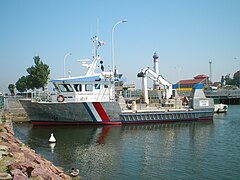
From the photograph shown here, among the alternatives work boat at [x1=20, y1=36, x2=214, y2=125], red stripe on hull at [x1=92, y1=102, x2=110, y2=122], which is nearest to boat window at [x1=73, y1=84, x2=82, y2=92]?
work boat at [x1=20, y1=36, x2=214, y2=125]

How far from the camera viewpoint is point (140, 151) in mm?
15930

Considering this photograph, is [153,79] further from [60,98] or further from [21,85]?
[21,85]

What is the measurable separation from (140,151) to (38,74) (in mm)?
40409

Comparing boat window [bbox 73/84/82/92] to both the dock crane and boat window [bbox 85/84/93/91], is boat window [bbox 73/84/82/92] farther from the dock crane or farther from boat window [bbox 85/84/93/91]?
the dock crane

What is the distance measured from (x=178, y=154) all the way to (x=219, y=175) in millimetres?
3756

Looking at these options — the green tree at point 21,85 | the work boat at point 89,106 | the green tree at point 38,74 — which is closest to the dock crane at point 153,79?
the work boat at point 89,106

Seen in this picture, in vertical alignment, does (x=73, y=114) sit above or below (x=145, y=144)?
above

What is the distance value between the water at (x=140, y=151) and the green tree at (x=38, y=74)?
2868 cm

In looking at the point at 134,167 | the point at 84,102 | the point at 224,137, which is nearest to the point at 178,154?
the point at 134,167

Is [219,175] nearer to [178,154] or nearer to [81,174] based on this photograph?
[178,154]

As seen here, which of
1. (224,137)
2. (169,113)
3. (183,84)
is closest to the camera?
(224,137)

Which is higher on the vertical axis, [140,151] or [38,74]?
[38,74]

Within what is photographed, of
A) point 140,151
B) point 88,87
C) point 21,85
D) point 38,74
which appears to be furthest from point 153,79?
point 21,85

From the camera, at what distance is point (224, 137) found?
20.1 m
